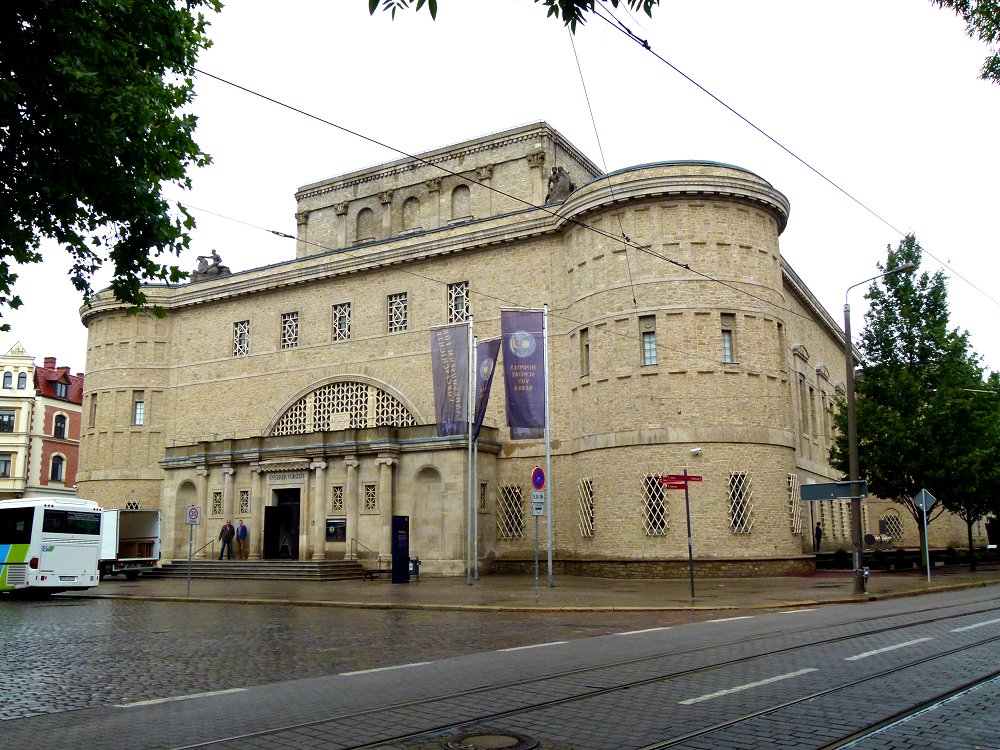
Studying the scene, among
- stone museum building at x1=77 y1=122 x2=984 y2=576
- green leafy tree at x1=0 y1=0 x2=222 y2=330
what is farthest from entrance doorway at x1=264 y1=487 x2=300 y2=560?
green leafy tree at x1=0 y1=0 x2=222 y2=330

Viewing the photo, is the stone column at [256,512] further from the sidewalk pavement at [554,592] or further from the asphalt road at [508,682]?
the asphalt road at [508,682]

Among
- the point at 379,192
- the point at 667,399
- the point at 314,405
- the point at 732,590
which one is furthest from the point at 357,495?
the point at 379,192

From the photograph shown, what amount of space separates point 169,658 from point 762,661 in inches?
310

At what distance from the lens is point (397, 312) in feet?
131

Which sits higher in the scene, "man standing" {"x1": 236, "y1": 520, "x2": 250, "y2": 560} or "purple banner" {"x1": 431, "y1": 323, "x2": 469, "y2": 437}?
"purple banner" {"x1": 431, "y1": 323, "x2": 469, "y2": 437}

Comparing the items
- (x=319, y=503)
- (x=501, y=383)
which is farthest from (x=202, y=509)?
(x=501, y=383)

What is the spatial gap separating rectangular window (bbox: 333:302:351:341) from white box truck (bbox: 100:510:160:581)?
11156 millimetres

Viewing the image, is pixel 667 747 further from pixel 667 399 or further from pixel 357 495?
pixel 357 495

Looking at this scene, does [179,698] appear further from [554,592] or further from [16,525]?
[16,525]

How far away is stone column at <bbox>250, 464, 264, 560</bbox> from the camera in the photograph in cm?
3762

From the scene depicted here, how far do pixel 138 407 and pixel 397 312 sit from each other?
661 inches

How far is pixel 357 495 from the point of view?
117ft

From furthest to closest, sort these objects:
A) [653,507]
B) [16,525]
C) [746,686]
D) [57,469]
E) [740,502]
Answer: [57,469] → [653,507] → [740,502] → [16,525] → [746,686]

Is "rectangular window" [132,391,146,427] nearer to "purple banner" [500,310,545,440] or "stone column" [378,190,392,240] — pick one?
"stone column" [378,190,392,240]
